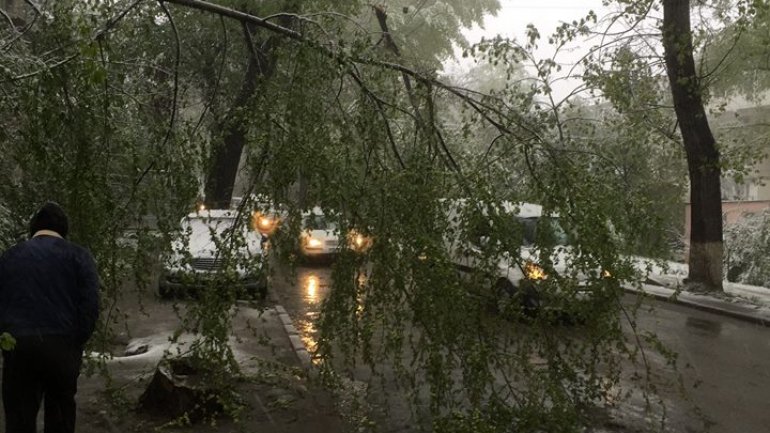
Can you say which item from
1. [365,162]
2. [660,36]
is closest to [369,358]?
[365,162]

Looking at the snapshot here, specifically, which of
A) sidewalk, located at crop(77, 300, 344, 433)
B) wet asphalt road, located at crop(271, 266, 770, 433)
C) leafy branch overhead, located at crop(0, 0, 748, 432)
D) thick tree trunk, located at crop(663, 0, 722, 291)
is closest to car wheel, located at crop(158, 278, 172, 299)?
wet asphalt road, located at crop(271, 266, 770, 433)

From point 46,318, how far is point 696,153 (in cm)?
1358

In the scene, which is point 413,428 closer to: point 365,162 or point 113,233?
point 365,162

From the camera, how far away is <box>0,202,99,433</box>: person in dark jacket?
164 inches

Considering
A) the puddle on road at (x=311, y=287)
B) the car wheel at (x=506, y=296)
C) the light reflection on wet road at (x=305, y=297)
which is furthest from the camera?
the puddle on road at (x=311, y=287)

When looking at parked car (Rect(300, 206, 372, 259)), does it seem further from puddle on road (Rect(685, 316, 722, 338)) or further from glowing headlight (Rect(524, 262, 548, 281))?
puddle on road (Rect(685, 316, 722, 338))

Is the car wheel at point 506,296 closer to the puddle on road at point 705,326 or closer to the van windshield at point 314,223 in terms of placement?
the van windshield at point 314,223

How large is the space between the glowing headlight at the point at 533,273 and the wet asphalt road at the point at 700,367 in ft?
2.73

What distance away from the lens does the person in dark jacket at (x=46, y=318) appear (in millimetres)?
4160

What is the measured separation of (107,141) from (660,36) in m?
13.0

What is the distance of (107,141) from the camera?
4.75 m

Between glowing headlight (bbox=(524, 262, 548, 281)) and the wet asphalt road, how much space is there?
832mm

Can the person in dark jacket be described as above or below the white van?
below

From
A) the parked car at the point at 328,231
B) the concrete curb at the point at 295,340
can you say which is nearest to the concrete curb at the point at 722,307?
the concrete curb at the point at 295,340
